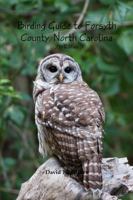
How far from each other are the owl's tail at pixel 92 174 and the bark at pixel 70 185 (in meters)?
0.05

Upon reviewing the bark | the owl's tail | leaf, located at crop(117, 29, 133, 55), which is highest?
leaf, located at crop(117, 29, 133, 55)

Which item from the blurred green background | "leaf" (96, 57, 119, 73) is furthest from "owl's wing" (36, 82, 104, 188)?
"leaf" (96, 57, 119, 73)

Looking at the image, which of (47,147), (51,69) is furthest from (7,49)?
(47,147)

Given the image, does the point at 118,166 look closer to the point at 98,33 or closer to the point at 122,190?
the point at 122,190

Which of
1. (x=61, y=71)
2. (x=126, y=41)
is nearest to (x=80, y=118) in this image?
(x=61, y=71)

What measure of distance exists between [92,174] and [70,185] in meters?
0.20

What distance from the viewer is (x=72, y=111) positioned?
6344 mm

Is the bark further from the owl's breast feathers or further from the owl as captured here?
the owl's breast feathers

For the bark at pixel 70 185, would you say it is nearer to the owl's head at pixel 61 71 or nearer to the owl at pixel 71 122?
the owl at pixel 71 122

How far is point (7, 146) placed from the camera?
995 centimetres

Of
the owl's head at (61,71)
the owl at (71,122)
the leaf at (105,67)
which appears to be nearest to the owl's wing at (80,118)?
the owl at (71,122)

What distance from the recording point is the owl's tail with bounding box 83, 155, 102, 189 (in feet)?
19.3

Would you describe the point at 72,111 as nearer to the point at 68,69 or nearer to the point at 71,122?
the point at 71,122

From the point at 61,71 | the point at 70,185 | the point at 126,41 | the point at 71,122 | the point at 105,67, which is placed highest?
the point at 126,41
